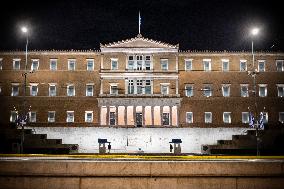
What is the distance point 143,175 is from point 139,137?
113 feet

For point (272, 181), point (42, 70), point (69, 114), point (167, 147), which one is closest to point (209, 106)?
point (167, 147)

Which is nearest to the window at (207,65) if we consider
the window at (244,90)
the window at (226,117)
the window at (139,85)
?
the window at (244,90)

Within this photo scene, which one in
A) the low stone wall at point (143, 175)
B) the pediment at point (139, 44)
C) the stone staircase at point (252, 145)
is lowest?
the stone staircase at point (252, 145)

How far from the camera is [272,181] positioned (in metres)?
11.6

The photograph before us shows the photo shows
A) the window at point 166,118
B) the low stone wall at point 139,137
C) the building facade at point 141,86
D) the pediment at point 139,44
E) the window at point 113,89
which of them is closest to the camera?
the low stone wall at point 139,137

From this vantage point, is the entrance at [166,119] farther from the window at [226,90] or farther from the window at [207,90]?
the window at [226,90]

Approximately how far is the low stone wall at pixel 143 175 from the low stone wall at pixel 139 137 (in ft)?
108

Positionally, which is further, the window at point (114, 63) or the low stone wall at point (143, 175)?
the window at point (114, 63)

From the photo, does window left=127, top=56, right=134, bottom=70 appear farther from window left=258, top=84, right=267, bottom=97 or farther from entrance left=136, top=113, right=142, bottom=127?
window left=258, top=84, right=267, bottom=97

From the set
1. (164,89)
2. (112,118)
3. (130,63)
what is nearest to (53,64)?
(130,63)

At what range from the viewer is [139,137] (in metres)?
45.8

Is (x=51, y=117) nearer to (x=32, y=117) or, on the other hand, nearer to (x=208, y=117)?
(x=32, y=117)

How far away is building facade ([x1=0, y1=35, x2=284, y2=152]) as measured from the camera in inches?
2008

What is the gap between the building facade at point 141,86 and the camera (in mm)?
51000
